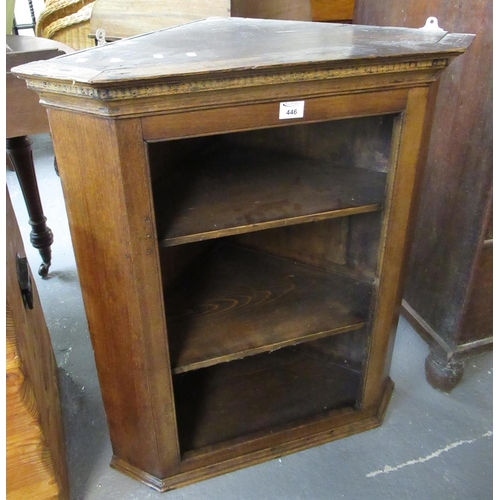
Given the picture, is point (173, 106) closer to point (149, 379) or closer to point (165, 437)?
point (149, 379)

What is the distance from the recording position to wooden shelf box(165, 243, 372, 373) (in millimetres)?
1155

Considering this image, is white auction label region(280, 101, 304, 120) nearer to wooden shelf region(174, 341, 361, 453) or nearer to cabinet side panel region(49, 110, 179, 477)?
cabinet side panel region(49, 110, 179, 477)

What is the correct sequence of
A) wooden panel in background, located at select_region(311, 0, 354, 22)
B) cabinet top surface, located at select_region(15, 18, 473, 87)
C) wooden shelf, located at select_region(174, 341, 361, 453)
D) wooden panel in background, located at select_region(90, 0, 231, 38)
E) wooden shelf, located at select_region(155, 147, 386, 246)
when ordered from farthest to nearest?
wooden panel in background, located at select_region(311, 0, 354, 22) → wooden panel in background, located at select_region(90, 0, 231, 38) → wooden shelf, located at select_region(174, 341, 361, 453) → wooden shelf, located at select_region(155, 147, 386, 246) → cabinet top surface, located at select_region(15, 18, 473, 87)

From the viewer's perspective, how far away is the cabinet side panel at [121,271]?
852 mm

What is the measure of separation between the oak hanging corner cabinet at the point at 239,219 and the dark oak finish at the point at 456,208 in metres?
0.24

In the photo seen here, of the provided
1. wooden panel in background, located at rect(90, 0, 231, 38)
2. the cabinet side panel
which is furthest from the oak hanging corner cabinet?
wooden panel in background, located at rect(90, 0, 231, 38)

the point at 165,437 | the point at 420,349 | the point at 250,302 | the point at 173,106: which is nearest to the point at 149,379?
the point at 165,437

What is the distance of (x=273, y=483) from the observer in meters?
1.27

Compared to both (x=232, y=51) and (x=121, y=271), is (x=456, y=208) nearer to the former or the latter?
(x=232, y=51)

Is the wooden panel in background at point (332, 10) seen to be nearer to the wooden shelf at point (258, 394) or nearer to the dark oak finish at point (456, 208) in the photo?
the dark oak finish at point (456, 208)

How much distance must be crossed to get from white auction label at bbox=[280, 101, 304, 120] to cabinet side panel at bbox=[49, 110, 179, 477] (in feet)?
0.81

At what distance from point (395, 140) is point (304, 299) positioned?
18.9 inches

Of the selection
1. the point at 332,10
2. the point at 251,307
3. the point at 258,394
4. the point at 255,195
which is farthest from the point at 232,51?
the point at 332,10

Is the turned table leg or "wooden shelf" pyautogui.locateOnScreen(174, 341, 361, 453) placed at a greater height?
the turned table leg
